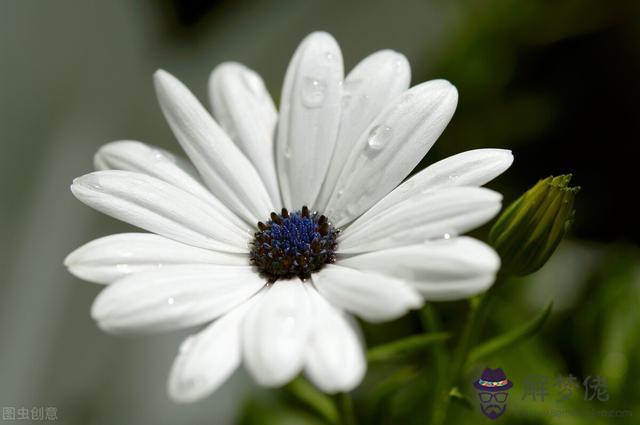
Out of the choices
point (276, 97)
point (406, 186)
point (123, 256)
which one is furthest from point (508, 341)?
point (276, 97)

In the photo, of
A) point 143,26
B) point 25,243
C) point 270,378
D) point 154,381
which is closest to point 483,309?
point 270,378

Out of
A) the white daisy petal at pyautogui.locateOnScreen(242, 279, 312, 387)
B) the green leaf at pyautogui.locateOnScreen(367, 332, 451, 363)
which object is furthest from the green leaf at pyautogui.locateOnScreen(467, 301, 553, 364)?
the white daisy petal at pyautogui.locateOnScreen(242, 279, 312, 387)

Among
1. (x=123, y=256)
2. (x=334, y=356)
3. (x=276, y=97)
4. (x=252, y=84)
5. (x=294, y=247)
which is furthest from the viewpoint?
(x=276, y=97)

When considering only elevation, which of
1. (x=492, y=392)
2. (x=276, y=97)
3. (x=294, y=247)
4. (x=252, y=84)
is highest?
(x=276, y=97)

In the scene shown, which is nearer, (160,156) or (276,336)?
(276,336)

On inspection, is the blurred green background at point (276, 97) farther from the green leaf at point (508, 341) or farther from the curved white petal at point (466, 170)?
the curved white petal at point (466, 170)

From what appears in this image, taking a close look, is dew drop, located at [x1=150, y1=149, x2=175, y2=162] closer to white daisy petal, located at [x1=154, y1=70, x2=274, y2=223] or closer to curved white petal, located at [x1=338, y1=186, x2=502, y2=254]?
white daisy petal, located at [x1=154, y1=70, x2=274, y2=223]

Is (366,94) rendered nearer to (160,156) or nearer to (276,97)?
(160,156)
